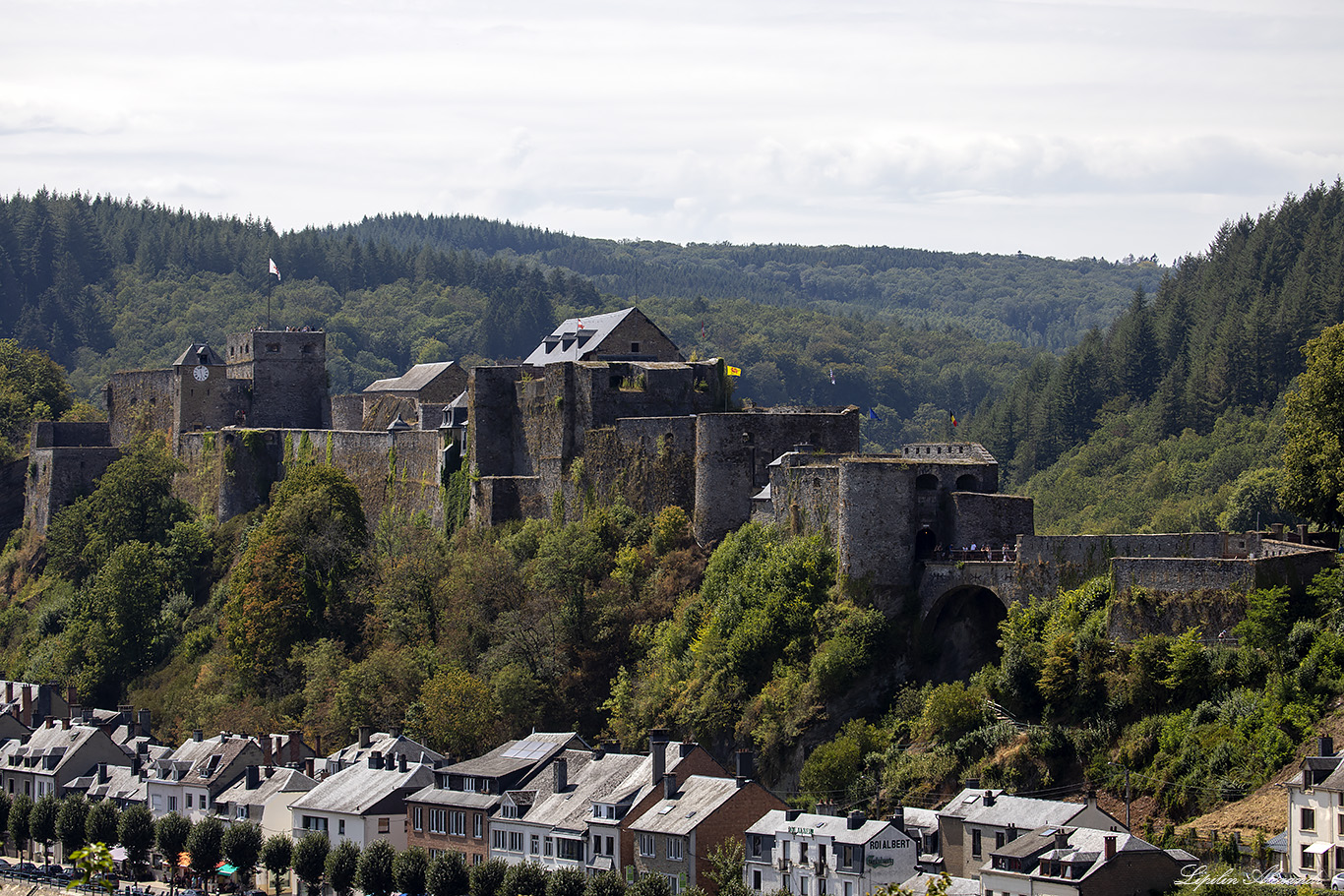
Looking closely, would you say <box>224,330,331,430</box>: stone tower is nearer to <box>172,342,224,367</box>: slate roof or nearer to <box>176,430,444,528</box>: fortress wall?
<box>172,342,224,367</box>: slate roof

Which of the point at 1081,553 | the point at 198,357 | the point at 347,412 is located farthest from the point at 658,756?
the point at 198,357

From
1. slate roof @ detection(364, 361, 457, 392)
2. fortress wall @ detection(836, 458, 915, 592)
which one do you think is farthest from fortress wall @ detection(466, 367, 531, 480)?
fortress wall @ detection(836, 458, 915, 592)

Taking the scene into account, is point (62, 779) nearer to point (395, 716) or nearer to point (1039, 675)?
point (395, 716)

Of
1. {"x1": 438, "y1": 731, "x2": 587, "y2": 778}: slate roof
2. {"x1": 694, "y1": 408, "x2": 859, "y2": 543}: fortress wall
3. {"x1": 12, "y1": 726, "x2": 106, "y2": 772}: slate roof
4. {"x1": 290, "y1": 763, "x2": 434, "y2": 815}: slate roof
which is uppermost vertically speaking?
{"x1": 694, "y1": 408, "x2": 859, "y2": 543}: fortress wall

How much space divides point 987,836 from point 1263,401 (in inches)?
3078

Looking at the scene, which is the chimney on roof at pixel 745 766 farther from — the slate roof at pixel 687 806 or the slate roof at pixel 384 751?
the slate roof at pixel 384 751

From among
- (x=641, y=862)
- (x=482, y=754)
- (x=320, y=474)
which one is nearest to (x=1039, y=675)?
(x=641, y=862)

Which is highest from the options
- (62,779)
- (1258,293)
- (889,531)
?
(1258,293)

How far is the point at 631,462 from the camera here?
73625 mm

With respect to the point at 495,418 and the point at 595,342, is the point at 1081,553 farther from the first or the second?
the point at 495,418

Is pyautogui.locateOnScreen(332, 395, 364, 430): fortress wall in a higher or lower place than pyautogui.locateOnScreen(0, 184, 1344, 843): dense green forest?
higher

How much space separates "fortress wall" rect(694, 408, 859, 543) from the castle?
66 millimetres

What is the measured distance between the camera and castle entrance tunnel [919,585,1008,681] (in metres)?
60.0

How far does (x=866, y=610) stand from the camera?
61.2 m
